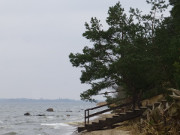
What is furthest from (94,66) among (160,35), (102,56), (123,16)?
(160,35)

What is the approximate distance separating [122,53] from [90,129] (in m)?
6.61

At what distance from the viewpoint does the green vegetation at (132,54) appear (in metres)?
22.4

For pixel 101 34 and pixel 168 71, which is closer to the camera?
pixel 168 71

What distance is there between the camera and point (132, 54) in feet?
79.3

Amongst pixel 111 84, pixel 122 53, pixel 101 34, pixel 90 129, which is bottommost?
pixel 90 129

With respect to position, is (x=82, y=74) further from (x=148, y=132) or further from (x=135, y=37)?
(x=148, y=132)

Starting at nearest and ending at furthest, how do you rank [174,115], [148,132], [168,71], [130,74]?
[174,115], [148,132], [168,71], [130,74]

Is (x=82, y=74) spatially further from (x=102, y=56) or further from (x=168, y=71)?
(x=168, y=71)

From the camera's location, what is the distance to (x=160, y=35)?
22.8 meters

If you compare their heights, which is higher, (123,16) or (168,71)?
(123,16)

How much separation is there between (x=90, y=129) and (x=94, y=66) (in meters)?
5.66

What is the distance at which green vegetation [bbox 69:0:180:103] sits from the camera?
22.4 m

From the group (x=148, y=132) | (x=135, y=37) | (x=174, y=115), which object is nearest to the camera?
(x=174, y=115)

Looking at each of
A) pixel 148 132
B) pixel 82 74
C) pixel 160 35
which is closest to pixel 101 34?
pixel 82 74
